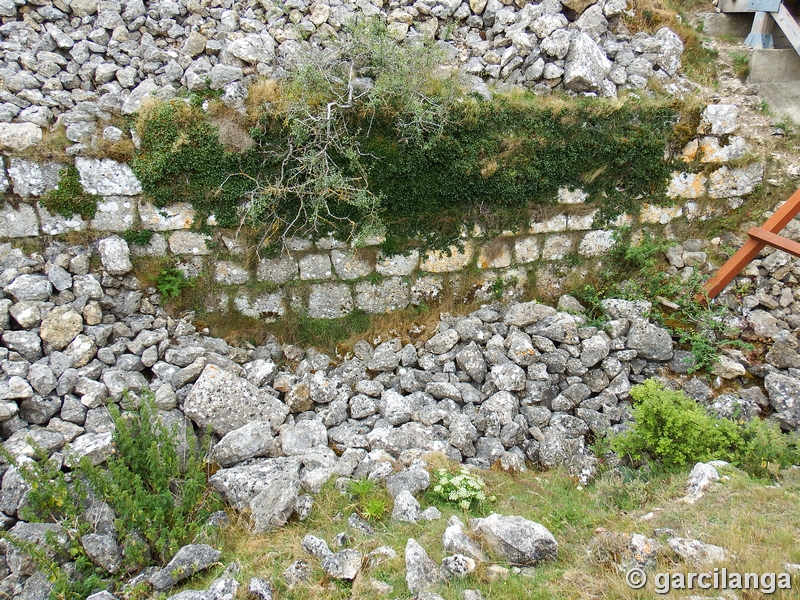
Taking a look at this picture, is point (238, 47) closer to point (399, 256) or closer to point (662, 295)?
point (399, 256)

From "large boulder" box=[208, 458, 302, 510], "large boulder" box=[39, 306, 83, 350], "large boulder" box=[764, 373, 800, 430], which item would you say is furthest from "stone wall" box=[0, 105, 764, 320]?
"large boulder" box=[208, 458, 302, 510]

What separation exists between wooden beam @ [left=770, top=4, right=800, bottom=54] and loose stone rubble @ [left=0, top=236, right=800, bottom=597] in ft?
11.1

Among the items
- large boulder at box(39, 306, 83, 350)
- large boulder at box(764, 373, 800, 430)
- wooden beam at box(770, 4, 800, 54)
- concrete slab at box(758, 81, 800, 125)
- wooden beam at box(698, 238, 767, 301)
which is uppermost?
wooden beam at box(770, 4, 800, 54)

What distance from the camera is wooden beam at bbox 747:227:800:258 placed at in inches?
208

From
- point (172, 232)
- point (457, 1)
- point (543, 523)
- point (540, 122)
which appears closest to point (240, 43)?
point (172, 232)

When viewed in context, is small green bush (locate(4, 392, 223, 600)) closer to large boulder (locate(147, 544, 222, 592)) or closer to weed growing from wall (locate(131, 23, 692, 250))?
large boulder (locate(147, 544, 222, 592))

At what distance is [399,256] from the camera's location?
18.8 feet

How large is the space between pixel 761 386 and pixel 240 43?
6701mm

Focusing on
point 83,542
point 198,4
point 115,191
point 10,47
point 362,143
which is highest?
point 198,4

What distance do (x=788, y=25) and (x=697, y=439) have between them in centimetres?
640

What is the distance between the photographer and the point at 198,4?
5.98m

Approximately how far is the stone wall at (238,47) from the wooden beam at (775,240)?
2114 mm

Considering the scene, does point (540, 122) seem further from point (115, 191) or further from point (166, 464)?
point (166, 464)

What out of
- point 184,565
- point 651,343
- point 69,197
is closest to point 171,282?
point 69,197
